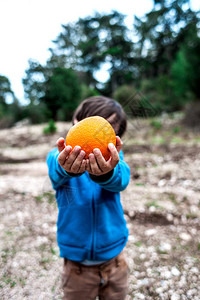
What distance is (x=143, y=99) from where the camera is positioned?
1.24 meters

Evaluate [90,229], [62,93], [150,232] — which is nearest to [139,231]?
[150,232]

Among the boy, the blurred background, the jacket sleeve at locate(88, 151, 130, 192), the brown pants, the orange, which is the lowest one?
the blurred background

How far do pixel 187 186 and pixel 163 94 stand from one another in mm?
13062

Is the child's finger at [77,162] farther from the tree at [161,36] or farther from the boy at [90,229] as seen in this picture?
the tree at [161,36]

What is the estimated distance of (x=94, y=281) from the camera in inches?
54.6

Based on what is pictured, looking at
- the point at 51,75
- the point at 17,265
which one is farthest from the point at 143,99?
the point at 51,75

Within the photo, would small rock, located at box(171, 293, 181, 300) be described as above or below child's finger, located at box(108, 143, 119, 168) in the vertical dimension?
below

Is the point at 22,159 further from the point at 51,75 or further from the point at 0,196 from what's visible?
the point at 51,75

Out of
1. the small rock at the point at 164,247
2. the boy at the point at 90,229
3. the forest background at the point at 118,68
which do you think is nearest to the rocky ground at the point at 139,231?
the small rock at the point at 164,247

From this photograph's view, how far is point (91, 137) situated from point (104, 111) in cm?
52

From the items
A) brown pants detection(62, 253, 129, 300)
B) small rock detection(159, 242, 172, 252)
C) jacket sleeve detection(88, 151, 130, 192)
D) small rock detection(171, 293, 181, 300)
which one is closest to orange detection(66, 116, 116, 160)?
jacket sleeve detection(88, 151, 130, 192)

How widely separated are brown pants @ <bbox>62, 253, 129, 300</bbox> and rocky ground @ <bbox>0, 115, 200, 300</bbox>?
67 cm

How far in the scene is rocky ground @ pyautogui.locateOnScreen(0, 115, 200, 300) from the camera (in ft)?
6.72

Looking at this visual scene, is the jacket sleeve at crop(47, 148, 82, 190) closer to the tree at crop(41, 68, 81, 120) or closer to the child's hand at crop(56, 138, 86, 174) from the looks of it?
the child's hand at crop(56, 138, 86, 174)
